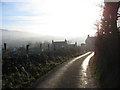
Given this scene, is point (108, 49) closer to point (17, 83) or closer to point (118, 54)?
point (118, 54)

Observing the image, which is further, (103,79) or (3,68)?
(3,68)

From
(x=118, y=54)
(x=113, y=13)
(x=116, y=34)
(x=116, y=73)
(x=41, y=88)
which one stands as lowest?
(x=41, y=88)

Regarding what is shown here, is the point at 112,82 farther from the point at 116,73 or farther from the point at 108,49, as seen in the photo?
the point at 108,49

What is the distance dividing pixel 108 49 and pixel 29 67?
21.5 feet

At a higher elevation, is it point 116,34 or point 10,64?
point 116,34

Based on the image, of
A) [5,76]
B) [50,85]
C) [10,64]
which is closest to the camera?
[50,85]

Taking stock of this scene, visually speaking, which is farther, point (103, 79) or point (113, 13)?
point (113, 13)

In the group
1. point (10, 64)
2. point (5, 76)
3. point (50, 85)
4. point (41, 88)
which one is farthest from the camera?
point (10, 64)

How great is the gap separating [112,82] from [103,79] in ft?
5.18

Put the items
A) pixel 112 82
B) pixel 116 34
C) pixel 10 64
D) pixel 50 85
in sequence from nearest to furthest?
pixel 112 82, pixel 50 85, pixel 116 34, pixel 10 64

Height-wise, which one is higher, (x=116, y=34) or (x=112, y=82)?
(x=116, y=34)

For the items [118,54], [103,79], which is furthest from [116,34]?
[103,79]

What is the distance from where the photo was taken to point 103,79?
11.6 meters

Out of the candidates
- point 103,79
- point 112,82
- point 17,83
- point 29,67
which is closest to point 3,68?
point 29,67
